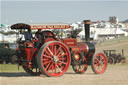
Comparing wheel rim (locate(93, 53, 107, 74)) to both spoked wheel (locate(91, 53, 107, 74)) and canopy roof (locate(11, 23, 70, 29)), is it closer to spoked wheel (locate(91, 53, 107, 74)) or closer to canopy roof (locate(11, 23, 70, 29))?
spoked wheel (locate(91, 53, 107, 74))

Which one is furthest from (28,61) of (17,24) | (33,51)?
(17,24)

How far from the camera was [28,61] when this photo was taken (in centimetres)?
1166

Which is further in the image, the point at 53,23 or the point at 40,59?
the point at 53,23

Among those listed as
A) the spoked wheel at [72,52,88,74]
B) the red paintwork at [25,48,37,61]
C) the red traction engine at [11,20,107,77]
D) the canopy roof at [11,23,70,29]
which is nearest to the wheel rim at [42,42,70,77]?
the red traction engine at [11,20,107,77]

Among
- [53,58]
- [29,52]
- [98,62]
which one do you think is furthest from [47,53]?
[98,62]

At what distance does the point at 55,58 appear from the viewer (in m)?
11.7

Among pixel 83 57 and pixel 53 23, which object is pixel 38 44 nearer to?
pixel 53 23

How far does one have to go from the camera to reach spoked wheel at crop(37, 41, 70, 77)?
11.3 m

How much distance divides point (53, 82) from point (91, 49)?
15.7 ft

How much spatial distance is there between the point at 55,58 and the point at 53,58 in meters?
0.08

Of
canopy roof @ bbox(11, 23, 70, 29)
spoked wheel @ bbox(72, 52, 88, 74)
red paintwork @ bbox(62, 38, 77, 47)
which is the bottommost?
spoked wheel @ bbox(72, 52, 88, 74)

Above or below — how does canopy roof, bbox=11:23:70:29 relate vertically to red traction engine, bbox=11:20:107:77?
above

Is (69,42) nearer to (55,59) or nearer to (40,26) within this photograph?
(55,59)

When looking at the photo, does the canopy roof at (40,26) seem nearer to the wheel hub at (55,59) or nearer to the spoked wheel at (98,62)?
the wheel hub at (55,59)
